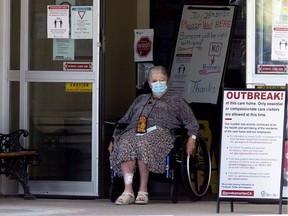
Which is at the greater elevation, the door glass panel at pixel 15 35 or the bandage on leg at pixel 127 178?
the door glass panel at pixel 15 35

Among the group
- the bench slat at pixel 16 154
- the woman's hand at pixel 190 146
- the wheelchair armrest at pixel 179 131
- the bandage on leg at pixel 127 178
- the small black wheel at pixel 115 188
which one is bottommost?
the small black wheel at pixel 115 188

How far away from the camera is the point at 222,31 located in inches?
444

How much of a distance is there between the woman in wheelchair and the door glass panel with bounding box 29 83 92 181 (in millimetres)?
502

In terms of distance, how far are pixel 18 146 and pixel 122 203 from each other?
50.4 inches

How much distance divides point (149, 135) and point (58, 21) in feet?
5.29

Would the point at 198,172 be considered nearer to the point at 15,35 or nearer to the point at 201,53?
the point at 201,53

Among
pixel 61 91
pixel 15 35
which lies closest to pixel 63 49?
pixel 61 91

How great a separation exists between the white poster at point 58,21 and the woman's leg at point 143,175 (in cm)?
164

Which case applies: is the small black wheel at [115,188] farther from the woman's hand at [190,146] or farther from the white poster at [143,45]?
the white poster at [143,45]

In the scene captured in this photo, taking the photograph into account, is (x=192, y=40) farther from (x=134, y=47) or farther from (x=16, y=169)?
(x=16, y=169)

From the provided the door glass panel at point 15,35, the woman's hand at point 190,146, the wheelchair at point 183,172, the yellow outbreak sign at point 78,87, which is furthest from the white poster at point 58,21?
the woman's hand at point 190,146

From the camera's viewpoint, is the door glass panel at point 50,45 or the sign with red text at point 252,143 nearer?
the sign with red text at point 252,143

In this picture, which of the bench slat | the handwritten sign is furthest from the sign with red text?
the handwritten sign

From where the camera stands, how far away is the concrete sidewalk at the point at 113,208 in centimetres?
893
